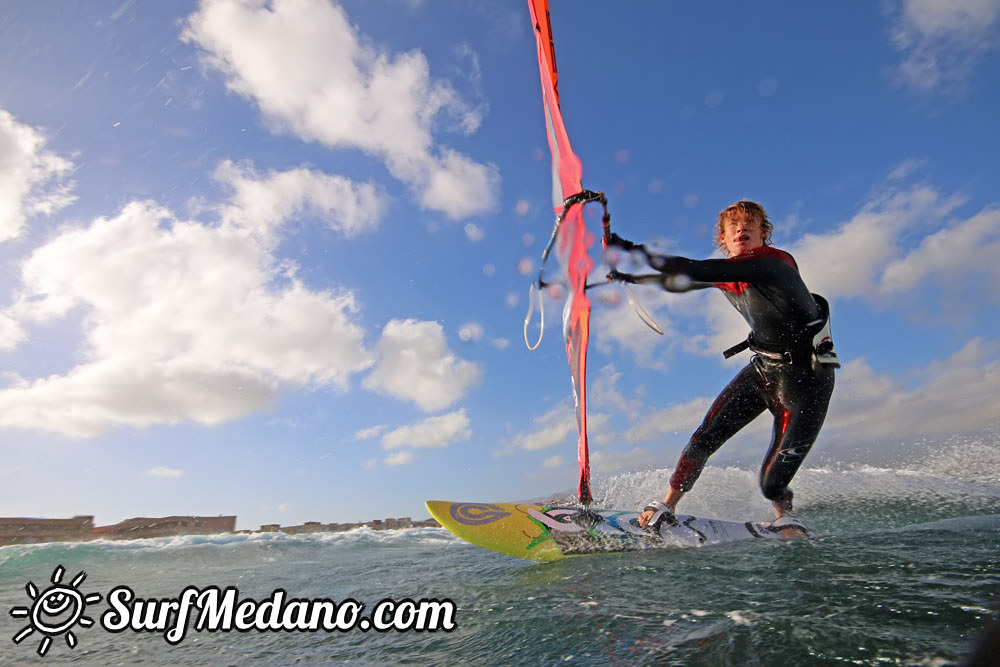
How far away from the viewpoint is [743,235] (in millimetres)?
4723

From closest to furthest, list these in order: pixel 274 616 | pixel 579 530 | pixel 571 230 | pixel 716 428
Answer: pixel 274 616
pixel 571 230
pixel 716 428
pixel 579 530

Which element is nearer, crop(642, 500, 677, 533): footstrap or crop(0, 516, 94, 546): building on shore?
crop(642, 500, 677, 533): footstrap

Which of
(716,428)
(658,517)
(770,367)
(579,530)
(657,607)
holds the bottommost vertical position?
(657,607)

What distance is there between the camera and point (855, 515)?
22.4 ft

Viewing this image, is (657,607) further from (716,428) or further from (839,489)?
(839,489)

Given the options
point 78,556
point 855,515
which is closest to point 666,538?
point 855,515

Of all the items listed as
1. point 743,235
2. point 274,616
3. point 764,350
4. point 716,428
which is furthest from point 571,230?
point 274,616

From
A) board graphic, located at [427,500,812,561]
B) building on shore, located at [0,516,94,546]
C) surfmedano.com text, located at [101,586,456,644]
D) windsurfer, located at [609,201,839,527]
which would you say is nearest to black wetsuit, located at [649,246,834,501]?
windsurfer, located at [609,201,839,527]

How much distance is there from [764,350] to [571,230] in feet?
7.22

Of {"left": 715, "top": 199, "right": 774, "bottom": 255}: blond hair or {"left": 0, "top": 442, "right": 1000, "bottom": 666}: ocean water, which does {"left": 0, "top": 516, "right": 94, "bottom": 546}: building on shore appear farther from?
{"left": 715, "top": 199, "right": 774, "bottom": 255}: blond hair

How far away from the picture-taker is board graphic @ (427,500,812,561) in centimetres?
496

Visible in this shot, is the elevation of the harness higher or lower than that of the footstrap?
higher

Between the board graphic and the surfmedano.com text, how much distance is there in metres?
1.77

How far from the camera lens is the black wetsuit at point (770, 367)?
4.10 metres
